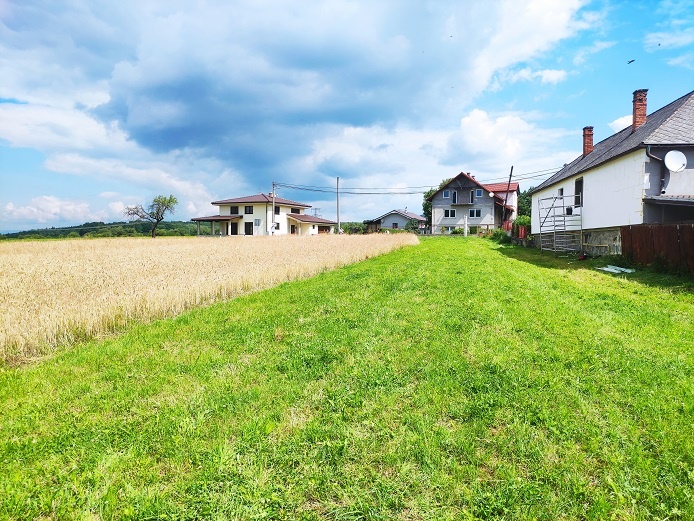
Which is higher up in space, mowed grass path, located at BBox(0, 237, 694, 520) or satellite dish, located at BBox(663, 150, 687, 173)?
satellite dish, located at BBox(663, 150, 687, 173)

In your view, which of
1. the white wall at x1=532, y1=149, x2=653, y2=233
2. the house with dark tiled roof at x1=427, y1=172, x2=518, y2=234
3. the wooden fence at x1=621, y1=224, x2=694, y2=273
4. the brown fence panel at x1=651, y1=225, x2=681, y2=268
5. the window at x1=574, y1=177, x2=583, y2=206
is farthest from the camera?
the house with dark tiled roof at x1=427, y1=172, x2=518, y2=234

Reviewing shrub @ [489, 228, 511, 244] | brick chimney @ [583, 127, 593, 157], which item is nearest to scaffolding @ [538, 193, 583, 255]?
brick chimney @ [583, 127, 593, 157]

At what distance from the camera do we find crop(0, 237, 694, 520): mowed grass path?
2830mm

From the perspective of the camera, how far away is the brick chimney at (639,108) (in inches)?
789

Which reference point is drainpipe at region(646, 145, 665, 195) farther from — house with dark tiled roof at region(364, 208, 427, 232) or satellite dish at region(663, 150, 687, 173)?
house with dark tiled roof at region(364, 208, 427, 232)

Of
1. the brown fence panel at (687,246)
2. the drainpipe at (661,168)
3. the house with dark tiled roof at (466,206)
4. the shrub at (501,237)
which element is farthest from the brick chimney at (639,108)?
the house with dark tiled roof at (466,206)

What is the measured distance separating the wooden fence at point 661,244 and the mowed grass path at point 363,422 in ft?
20.3

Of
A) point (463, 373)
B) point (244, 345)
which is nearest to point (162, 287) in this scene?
point (244, 345)

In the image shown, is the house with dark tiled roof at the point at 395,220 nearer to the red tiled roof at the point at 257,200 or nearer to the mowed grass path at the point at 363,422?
the red tiled roof at the point at 257,200

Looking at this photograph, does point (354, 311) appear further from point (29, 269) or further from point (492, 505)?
point (29, 269)

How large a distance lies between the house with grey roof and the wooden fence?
126 centimetres

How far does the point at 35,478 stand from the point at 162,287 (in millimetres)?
6100

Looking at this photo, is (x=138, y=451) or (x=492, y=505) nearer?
(x=492, y=505)

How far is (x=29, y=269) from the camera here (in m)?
10.3
